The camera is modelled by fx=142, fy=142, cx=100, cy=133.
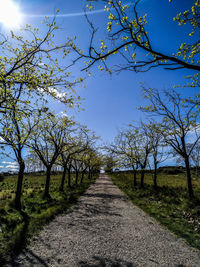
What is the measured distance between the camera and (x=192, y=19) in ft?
17.9

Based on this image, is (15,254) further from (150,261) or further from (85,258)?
(150,261)

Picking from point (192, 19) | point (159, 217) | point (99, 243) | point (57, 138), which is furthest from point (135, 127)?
point (99, 243)

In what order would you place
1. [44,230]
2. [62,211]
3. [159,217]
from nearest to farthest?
[44,230] → [159,217] → [62,211]

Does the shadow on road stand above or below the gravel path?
above

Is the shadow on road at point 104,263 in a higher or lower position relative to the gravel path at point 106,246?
higher

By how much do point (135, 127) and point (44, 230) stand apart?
16.1 m

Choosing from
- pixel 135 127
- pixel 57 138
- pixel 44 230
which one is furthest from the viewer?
pixel 135 127

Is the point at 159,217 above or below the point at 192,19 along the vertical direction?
below

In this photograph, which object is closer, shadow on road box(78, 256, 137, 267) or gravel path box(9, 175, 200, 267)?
shadow on road box(78, 256, 137, 267)

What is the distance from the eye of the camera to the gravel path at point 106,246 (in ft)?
12.9

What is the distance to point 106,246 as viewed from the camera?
4738mm

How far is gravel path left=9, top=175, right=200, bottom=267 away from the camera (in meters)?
3.94

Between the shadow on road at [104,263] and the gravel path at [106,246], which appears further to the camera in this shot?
the gravel path at [106,246]

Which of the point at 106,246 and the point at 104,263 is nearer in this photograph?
the point at 104,263
